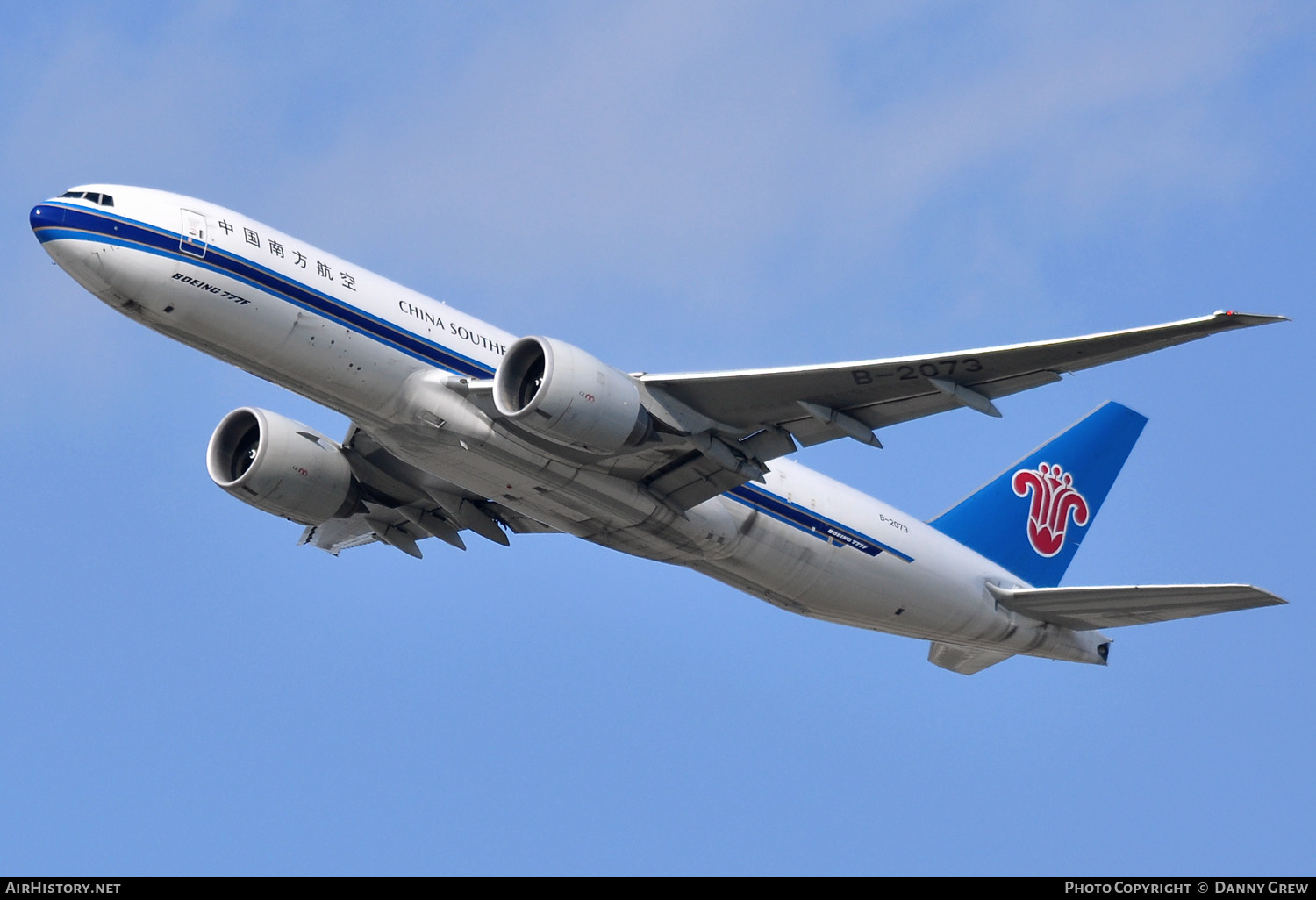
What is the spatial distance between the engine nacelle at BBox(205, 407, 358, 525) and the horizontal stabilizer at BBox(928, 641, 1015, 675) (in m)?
12.9

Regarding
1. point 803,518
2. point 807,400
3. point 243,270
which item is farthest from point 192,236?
point 803,518

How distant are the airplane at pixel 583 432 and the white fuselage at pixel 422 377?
1.5 inches

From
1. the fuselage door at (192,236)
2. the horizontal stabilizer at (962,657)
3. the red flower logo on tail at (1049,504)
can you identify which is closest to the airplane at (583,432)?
the fuselage door at (192,236)

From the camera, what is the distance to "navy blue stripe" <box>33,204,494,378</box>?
2455cm

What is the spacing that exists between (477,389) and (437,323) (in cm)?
159

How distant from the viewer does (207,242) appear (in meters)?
24.9

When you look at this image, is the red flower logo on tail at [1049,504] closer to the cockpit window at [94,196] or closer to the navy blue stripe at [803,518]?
the navy blue stripe at [803,518]

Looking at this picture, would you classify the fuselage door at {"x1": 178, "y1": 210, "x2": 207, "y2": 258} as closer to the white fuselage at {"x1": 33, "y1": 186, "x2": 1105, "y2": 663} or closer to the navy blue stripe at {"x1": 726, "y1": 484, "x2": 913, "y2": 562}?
the white fuselage at {"x1": 33, "y1": 186, "x2": 1105, "y2": 663}

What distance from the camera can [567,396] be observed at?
969 inches

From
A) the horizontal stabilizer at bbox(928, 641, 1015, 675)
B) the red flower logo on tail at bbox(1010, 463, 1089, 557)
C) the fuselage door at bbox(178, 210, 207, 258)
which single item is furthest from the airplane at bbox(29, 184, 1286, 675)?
the red flower logo on tail at bbox(1010, 463, 1089, 557)

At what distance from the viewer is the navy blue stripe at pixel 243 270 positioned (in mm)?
24547

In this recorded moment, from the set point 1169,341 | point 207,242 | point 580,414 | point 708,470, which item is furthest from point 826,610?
point 207,242
